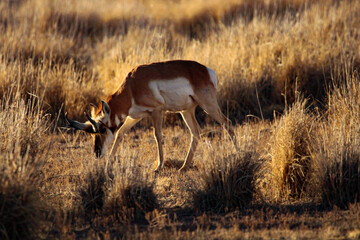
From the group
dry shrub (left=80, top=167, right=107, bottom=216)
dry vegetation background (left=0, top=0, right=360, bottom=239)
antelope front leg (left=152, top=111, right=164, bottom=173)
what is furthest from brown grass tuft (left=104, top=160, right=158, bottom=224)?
antelope front leg (left=152, top=111, right=164, bottom=173)

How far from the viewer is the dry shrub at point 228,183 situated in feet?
21.0

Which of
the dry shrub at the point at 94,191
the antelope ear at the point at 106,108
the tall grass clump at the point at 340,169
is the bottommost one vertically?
the dry shrub at the point at 94,191

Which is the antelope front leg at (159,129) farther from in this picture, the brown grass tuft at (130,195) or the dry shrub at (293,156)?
the dry shrub at (293,156)

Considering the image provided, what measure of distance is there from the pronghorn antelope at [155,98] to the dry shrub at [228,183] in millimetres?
1863

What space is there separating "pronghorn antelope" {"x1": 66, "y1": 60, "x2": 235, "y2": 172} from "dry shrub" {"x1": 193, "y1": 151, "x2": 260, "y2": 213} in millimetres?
1863

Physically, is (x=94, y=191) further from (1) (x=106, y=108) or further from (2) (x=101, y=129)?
(1) (x=106, y=108)

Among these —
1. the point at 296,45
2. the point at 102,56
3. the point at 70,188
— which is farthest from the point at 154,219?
the point at 102,56

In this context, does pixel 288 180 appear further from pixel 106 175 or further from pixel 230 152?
pixel 106 175

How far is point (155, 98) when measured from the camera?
812 centimetres

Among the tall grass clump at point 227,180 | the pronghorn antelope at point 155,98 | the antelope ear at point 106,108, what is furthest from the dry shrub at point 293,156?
the antelope ear at point 106,108

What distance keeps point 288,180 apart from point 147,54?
620 centimetres

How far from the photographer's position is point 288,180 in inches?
271

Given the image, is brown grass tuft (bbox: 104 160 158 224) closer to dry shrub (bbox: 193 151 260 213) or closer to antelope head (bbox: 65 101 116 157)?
dry shrub (bbox: 193 151 260 213)

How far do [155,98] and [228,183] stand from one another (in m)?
2.30
